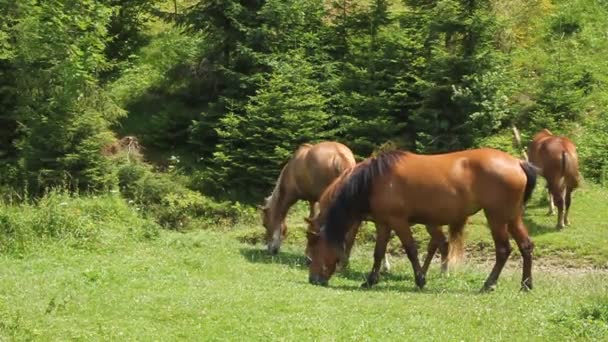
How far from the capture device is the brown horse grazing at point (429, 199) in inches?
480

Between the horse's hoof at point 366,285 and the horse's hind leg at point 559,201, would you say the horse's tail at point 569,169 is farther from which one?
the horse's hoof at point 366,285

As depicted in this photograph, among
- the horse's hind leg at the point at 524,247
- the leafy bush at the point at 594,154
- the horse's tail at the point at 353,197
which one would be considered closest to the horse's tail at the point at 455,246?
the horse's hind leg at the point at 524,247

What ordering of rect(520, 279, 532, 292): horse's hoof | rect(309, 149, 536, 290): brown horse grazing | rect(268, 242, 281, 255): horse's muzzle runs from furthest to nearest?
1. rect(268, 242, 281, 255): horse's muzzle
2. rect(309, 149, 536, 290): brown horse grazing
3. rect(520, 279, 532, 292): horse's hoof

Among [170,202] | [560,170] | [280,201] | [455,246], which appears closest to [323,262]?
[455,246]

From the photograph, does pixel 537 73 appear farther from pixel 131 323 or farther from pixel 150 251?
pixel 131 323

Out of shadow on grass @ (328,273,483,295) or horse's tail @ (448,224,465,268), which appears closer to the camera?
shadow on grass @ (328,273,483,295)

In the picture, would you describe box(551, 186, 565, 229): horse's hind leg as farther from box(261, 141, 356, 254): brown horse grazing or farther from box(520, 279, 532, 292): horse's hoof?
box(520, 279, 532, 292): horse's hoof

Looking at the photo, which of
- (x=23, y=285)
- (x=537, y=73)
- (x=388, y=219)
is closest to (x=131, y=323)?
(x=23, y=285)

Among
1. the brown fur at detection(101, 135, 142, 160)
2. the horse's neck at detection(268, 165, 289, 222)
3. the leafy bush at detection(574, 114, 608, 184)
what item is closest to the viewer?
the horse's neck at detection(268, 165, 289, 222)

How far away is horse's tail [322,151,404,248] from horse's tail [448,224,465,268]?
5.49ft

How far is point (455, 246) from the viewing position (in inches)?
547

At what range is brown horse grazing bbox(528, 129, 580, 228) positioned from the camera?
17.9 m

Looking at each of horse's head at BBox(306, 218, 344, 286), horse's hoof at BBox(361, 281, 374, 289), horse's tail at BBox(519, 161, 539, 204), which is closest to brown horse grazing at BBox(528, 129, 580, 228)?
horse's tail at BBox(519, 161, 539, 204)

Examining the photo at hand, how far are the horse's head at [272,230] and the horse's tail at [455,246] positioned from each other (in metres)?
3.87
